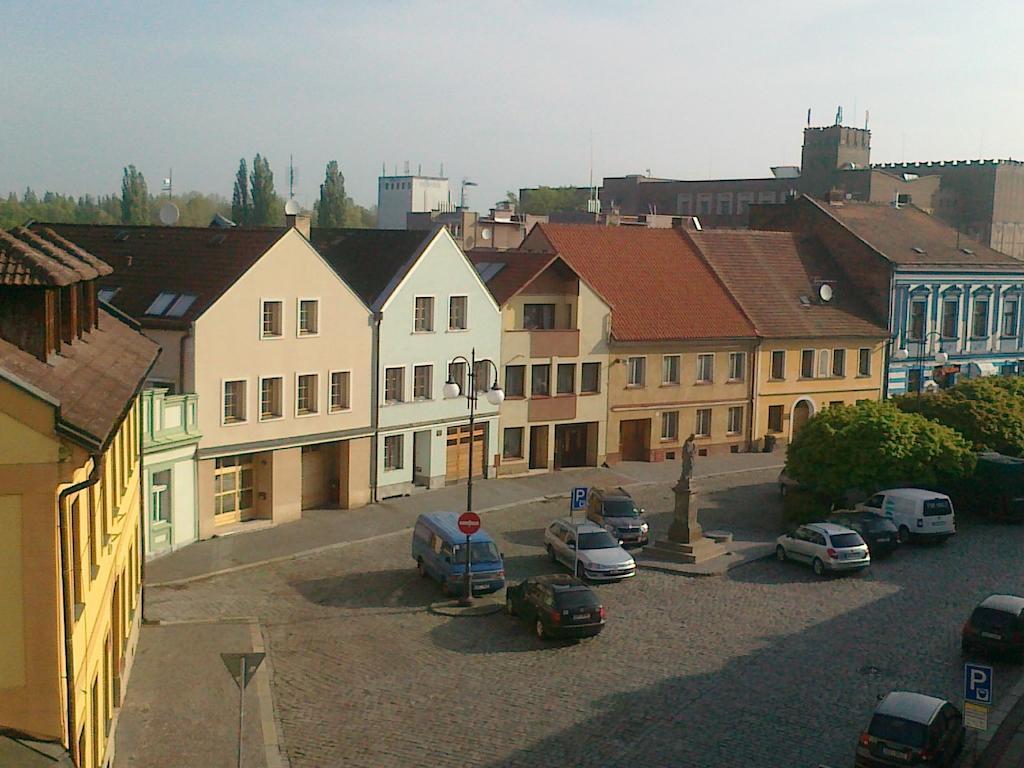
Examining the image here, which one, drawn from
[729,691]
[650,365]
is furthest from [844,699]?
[650,365]

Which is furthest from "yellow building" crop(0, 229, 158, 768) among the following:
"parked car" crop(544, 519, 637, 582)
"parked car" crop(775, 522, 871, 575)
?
"parked car" crop(775, 522, 871, 575)

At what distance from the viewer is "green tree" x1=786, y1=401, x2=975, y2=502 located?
4178cm

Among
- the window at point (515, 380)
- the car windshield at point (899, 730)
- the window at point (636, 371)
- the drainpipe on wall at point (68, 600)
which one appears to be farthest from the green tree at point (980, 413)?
the drainpipe on wall at point (68, 600)

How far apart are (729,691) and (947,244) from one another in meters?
47.6

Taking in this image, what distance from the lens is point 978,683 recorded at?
20625 mm

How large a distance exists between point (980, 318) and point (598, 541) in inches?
1548

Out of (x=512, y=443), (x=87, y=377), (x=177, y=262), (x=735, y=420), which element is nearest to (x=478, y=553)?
(x=177, y=262)

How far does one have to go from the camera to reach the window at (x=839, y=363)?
2365 inches

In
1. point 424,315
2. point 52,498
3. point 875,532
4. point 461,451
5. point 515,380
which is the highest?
point 424,315

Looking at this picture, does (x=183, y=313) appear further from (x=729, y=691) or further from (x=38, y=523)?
(x=38, y=523)

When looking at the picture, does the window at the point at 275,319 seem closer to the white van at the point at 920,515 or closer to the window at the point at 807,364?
the white van at the point at 920,515

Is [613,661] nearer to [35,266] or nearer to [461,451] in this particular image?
[35,266]

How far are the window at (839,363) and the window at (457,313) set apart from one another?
70.4 ft

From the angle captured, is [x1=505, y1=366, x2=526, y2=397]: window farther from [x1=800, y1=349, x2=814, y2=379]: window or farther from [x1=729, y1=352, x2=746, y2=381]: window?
[x1=800, y1=349, x2=814, y2=379]: window
